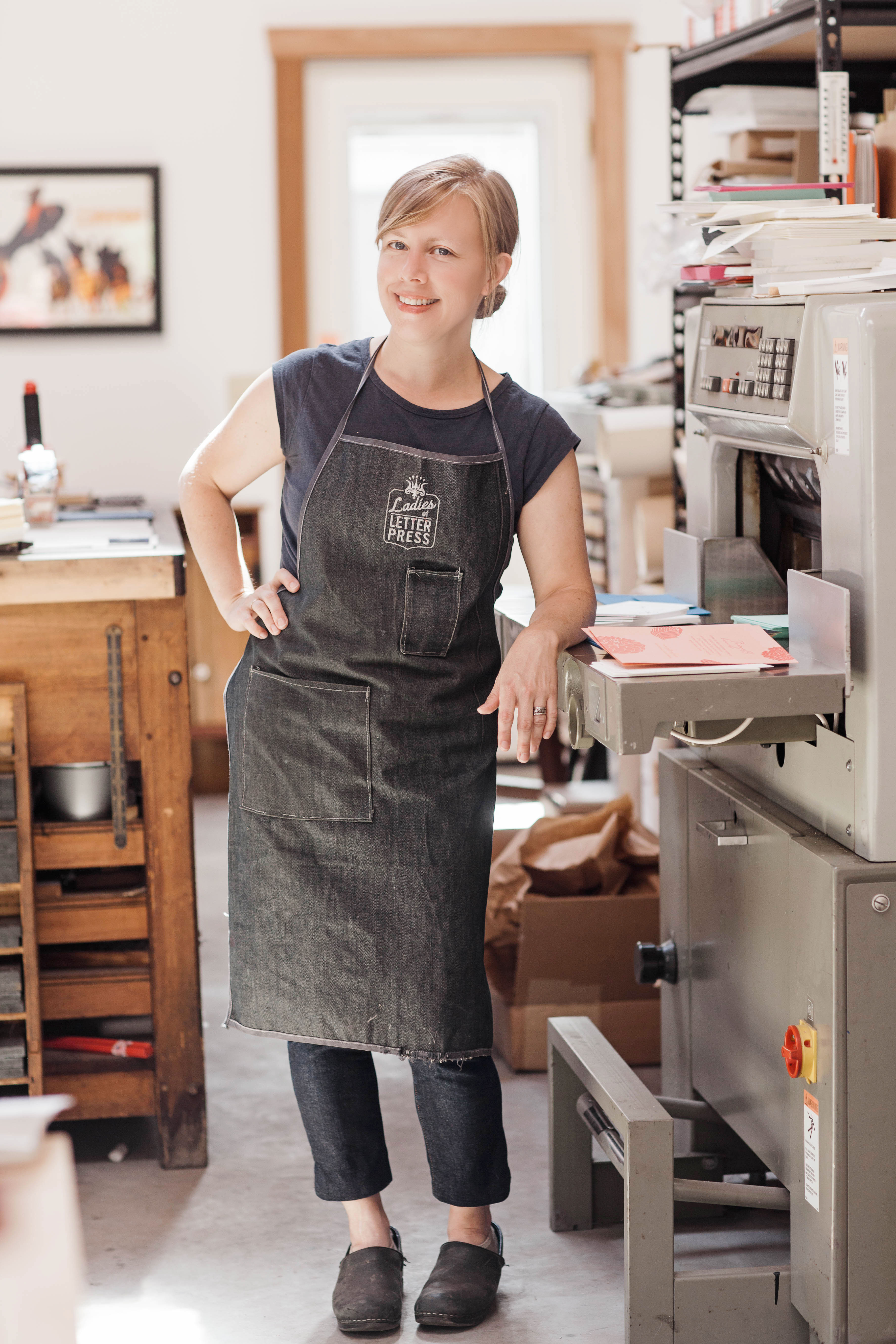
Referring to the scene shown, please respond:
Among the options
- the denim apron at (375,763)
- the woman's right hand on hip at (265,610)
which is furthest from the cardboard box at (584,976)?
the woman's right hand on hip at (265,610)

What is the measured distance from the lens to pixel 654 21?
529cm

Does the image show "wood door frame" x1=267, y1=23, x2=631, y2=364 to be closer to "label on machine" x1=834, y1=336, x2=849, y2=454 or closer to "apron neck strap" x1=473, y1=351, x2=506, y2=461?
"apron neck strap" x1=473, y1=351, x2=506, y2=461

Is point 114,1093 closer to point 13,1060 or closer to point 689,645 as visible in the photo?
point 13,1060

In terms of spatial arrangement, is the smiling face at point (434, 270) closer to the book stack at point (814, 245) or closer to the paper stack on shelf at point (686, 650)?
the book stack at point (814, 245)

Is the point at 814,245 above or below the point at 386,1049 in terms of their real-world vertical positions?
above

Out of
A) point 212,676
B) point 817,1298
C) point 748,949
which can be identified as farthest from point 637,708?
point 212,676

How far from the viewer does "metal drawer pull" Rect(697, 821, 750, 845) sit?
2012 mm

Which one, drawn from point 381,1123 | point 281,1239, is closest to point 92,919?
point 281,1239

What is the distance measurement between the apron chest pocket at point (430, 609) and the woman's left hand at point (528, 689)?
14 cm

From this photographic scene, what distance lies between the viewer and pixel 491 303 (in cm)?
203

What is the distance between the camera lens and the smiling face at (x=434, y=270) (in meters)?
1.92

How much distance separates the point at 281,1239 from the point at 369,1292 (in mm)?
340

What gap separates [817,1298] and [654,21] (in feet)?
15.0

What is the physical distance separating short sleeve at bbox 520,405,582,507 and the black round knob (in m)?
0.75
